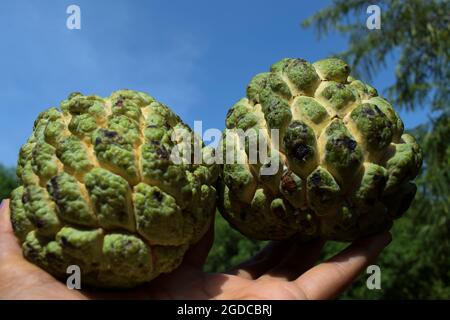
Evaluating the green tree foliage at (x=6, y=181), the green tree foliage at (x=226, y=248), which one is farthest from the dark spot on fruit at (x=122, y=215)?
the green tree foliage at (x=6, y=181)

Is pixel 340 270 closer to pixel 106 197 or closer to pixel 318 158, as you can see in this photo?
pixel 318 158

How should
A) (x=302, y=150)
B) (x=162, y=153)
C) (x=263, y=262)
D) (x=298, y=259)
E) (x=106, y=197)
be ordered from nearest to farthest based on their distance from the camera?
(x=106, y=197)
(x=162, y=153)
(x=302, y=150)
(x=298, y=259)
(x=263, y=262)

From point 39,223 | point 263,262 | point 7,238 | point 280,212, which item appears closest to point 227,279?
point 263,262

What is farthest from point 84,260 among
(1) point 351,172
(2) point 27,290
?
(1) point 351,172

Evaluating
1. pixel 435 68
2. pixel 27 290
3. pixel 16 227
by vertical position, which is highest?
pixel 435 68

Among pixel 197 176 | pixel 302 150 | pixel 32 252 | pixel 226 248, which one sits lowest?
pixel 226 248

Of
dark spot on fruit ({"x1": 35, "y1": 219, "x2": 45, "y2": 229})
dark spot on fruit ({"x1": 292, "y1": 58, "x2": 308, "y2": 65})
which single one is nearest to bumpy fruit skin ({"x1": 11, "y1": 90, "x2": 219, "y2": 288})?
dark spot on fruit ({"x1": 35, "y1": 219, "x2": 45, "y2": 229})

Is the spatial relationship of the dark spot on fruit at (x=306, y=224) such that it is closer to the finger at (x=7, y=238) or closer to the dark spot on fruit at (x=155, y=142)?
the dark spot on fruit at (x=155, y=142)

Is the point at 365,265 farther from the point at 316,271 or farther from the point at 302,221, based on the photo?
the point at 302,221
